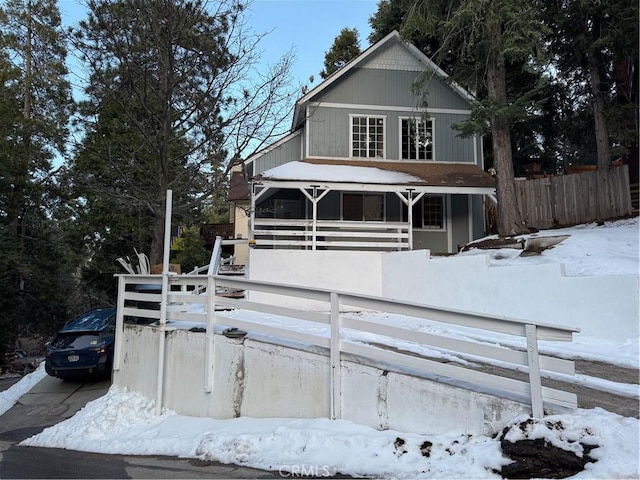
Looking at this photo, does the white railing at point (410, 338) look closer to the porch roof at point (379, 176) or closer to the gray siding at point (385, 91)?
the porch roof at point (379, 176)

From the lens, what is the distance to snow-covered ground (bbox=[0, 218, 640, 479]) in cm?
361


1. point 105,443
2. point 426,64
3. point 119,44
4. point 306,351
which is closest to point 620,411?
point 306,351

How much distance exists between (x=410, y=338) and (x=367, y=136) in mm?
12371

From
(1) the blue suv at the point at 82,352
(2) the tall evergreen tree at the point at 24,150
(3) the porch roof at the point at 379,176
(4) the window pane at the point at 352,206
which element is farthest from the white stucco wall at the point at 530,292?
(2) the tall evergreen tree at the point at 24,150

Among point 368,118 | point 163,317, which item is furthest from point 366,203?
point 163,317

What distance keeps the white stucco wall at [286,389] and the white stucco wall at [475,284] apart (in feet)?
8.79

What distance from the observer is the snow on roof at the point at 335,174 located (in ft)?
42.7

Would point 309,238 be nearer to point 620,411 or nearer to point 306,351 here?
point 306,351

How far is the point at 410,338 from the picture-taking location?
462 centimetres

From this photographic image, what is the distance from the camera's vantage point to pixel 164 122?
36.1ft

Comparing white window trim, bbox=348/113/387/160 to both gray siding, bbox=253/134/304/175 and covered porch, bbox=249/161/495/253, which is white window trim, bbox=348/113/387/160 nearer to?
covered porch, bbox=249/161/495/253

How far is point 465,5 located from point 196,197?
28.5 feet

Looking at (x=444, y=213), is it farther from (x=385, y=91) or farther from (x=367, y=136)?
(x=385, y=91)

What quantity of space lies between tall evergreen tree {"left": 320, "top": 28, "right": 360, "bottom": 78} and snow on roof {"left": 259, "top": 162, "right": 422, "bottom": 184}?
51.5ft
